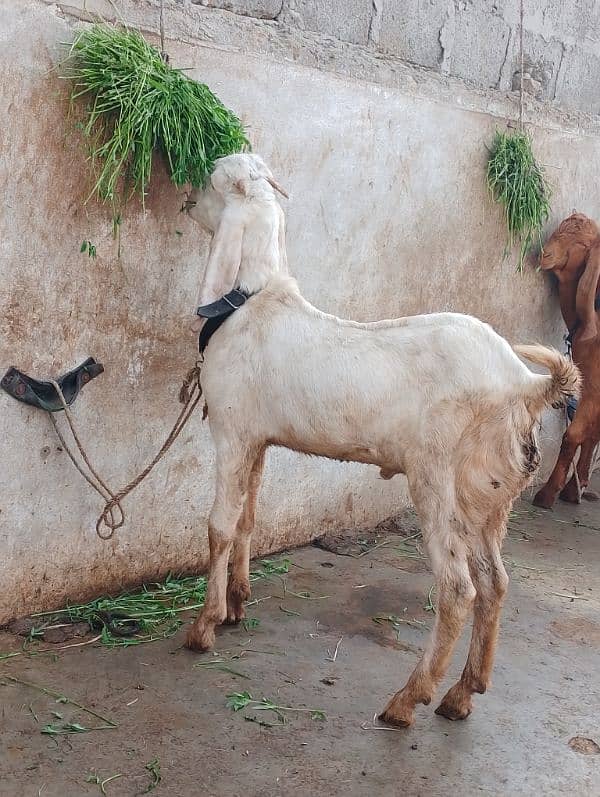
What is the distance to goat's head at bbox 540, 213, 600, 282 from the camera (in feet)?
19.9

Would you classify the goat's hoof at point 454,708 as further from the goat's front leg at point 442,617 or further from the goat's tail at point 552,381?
the goat's tail at point 552,381

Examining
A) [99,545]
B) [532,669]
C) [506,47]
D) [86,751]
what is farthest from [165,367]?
[506,47]

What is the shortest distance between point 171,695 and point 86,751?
0.46 m

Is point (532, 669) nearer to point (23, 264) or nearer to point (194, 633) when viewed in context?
point (194, 633)

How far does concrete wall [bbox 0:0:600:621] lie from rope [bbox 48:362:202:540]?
5 centimetres

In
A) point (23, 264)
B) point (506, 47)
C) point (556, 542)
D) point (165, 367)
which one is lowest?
point (556, 542)

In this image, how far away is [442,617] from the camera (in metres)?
3.21

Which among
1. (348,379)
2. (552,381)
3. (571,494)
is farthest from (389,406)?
(571,494)

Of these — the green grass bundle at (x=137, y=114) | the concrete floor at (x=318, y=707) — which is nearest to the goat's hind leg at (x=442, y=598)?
the concrete floor at (x=318, y=707)

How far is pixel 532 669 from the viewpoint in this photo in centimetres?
391

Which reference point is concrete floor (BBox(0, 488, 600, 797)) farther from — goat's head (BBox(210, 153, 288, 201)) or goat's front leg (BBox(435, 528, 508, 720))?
goat's head (BBox(210, 153, 288, 201))

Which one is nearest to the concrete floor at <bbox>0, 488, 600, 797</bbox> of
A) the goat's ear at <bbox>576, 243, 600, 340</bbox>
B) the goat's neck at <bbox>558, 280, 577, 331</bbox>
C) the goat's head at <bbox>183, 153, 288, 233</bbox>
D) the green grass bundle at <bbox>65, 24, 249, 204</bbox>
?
the goat's head at <bbox>183, 153, 288, 233</bbox>

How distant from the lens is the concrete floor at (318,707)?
9.59 feet

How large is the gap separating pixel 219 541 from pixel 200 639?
0.39 m
